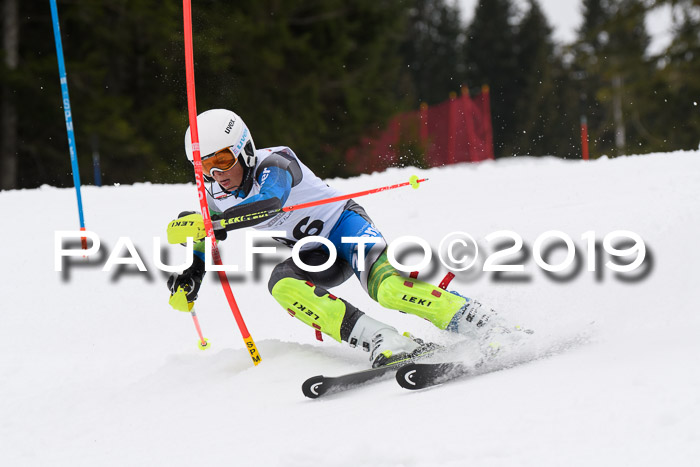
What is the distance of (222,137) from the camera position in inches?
153

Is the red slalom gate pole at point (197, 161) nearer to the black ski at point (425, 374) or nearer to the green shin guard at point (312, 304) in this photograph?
the green shin guard at point (312, 304)

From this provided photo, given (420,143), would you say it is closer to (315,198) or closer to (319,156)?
(319,156)

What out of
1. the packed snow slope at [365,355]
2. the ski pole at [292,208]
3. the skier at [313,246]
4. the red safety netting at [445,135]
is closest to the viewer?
the packed snow slope at [365,355]

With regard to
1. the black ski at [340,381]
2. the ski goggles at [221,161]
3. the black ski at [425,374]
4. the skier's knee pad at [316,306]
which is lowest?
the black ski at [340,381]

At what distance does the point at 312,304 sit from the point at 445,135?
15155 mm

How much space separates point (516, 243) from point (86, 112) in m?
10.6

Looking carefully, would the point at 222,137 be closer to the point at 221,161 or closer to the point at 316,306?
the point at 221,161

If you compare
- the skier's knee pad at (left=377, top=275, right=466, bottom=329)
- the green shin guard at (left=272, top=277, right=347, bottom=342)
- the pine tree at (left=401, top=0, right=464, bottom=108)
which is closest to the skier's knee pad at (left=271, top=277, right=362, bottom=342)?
the green shin guard at (left=272, top=277, right=347, bottom=342)

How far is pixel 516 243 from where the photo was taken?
6402mm

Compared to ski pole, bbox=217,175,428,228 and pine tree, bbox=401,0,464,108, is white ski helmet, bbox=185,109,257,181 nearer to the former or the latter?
ski pole, bbox=217,175,428,228

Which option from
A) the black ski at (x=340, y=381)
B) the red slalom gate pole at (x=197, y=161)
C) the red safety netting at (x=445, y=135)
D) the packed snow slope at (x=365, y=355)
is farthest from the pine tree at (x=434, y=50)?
the black ski at (x=340, y=381)

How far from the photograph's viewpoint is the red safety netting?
17.0 metres

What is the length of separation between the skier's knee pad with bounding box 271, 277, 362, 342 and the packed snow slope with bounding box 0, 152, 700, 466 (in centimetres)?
24

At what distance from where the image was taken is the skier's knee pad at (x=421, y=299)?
3.72 metres
